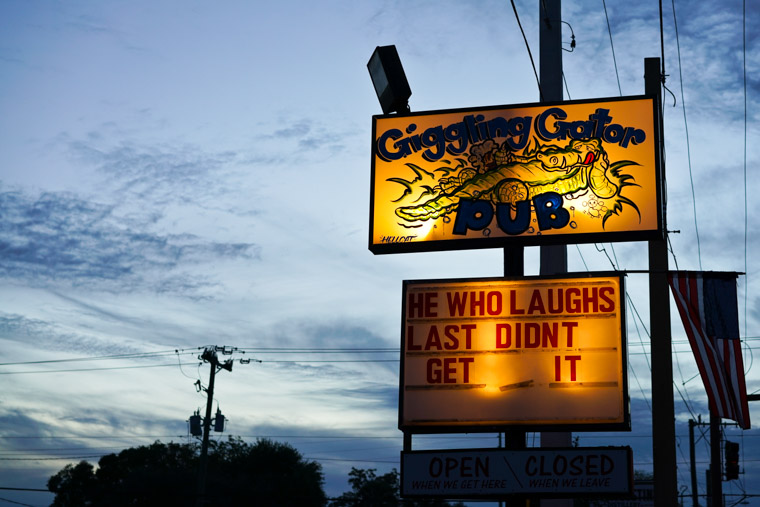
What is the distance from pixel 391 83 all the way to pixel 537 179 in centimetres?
249

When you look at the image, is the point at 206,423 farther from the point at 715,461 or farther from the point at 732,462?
the point at 715,461

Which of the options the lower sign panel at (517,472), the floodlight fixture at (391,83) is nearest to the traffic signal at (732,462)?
the floodlight fixture at (391,83)

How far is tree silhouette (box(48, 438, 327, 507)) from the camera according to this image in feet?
208

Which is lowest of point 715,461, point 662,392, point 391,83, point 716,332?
point 715,461

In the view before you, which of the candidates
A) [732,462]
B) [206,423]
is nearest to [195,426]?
[206,423]

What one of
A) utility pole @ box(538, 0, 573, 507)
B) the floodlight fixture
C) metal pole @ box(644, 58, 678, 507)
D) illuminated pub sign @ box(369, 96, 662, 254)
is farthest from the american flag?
the floodlight fixture

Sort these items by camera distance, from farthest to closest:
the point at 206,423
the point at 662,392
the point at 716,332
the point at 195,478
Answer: the point at 195,478
the point at 206,423
the point at 662,392
the point at 716,332

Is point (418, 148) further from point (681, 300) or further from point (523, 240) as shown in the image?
point (681, 300)

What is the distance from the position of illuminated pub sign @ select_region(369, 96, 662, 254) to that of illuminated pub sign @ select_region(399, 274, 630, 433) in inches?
27.9

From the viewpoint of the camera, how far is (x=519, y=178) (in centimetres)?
1216

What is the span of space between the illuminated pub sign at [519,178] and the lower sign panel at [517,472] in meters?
2.64

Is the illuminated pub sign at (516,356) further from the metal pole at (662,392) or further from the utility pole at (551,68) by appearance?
the utility pole at (551,68)

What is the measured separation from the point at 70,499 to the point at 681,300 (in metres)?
83.0

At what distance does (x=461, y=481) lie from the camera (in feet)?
35.5
